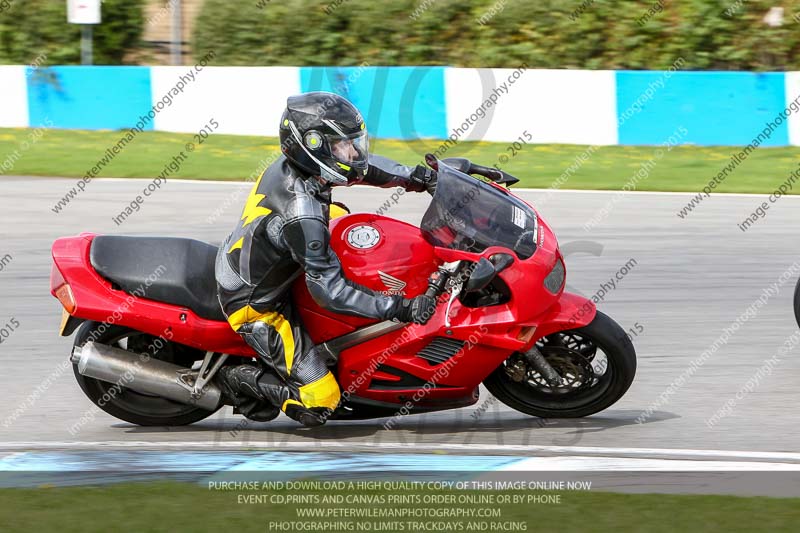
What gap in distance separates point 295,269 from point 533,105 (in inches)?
373

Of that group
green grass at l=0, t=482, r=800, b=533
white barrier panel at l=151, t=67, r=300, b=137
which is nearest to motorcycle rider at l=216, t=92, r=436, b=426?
green grass at l=0, t=482, r=800, b=533

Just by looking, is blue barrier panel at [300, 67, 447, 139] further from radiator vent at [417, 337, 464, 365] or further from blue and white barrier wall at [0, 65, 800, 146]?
radiator vent at [417, 337, 464, 365]

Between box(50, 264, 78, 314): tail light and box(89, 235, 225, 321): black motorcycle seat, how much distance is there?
169 millimetres

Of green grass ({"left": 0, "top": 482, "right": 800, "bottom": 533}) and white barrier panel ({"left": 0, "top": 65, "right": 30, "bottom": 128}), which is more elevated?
green grass ({"left": 0, "top": 482, "right": 800, "bottom": 533})

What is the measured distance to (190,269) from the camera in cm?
589

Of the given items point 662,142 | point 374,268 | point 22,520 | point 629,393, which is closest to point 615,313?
point 629,393

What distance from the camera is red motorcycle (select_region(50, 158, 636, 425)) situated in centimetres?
556

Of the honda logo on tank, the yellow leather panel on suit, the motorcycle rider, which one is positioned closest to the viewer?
the motorcycle rider

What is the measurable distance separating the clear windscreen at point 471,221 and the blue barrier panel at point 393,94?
945 cm

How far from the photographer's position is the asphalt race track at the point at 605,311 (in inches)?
236

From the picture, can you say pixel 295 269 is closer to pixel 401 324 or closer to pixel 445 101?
pixel 401 324

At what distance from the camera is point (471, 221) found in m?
5.55

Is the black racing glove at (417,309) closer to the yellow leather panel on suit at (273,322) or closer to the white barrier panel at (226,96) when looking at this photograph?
the yellow leather panel on suit at (273,322)

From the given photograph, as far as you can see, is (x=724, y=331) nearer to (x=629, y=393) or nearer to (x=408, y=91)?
(x=629, y=393)
